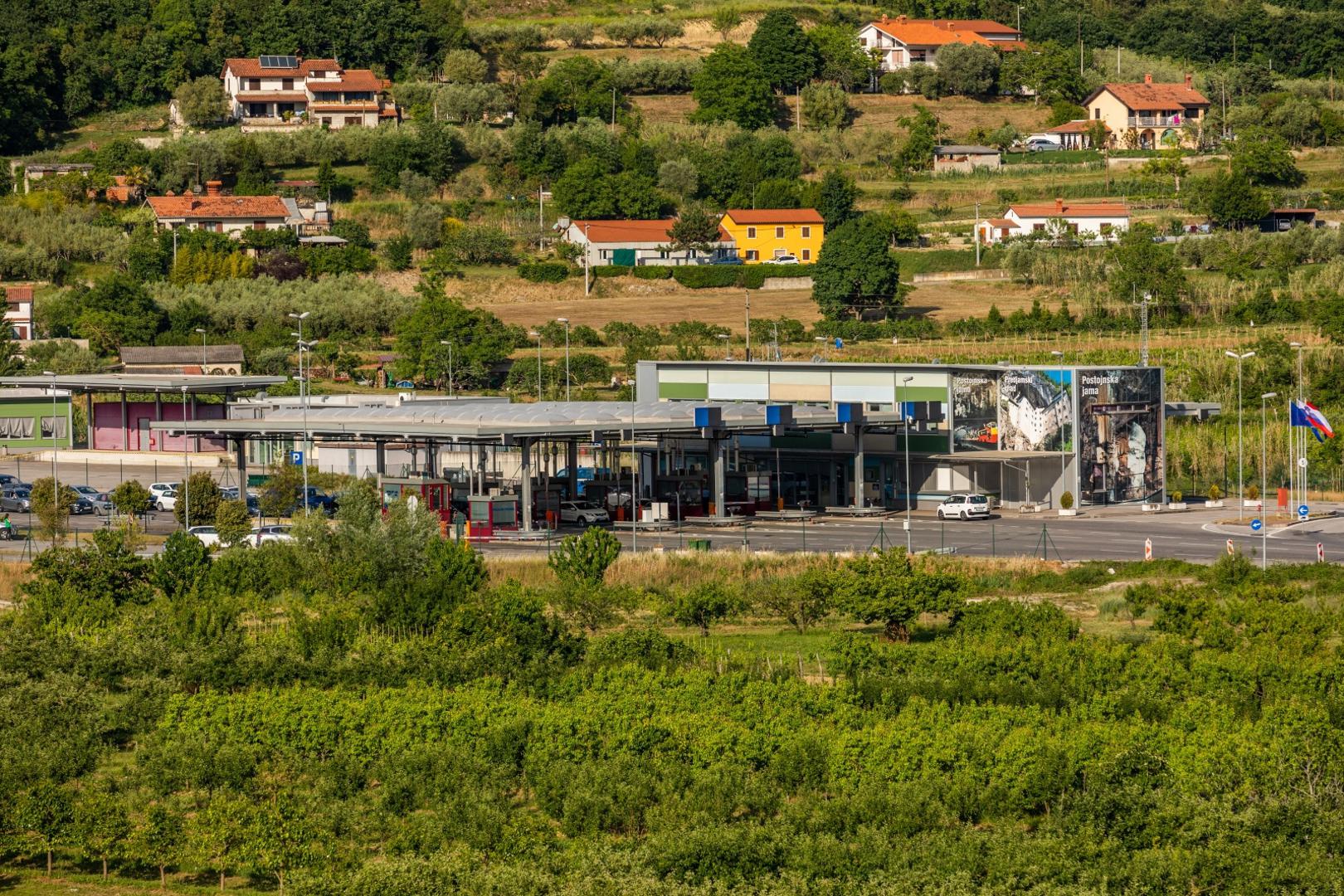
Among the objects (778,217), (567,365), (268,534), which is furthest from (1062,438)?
(778,217)

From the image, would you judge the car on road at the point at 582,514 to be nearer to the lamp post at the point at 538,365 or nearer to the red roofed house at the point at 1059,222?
the lamp post at the point at 538,365

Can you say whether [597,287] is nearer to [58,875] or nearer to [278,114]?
[278,114]

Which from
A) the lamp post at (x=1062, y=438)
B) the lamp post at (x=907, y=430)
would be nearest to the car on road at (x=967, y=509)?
the lamp post at (x=907, y=430)

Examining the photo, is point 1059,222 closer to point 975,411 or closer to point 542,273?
point 542,273

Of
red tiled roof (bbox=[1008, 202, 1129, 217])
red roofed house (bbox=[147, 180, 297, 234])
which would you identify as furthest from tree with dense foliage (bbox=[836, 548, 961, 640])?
red roofed house (bbox=[147, 180, 297, 234])

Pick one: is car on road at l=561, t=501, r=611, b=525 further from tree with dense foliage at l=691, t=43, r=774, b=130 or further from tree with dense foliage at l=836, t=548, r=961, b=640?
tree with dense foliage at l=691, t=43, r=774, b=130

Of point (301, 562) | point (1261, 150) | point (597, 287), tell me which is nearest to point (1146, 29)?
point (1261, 150)
